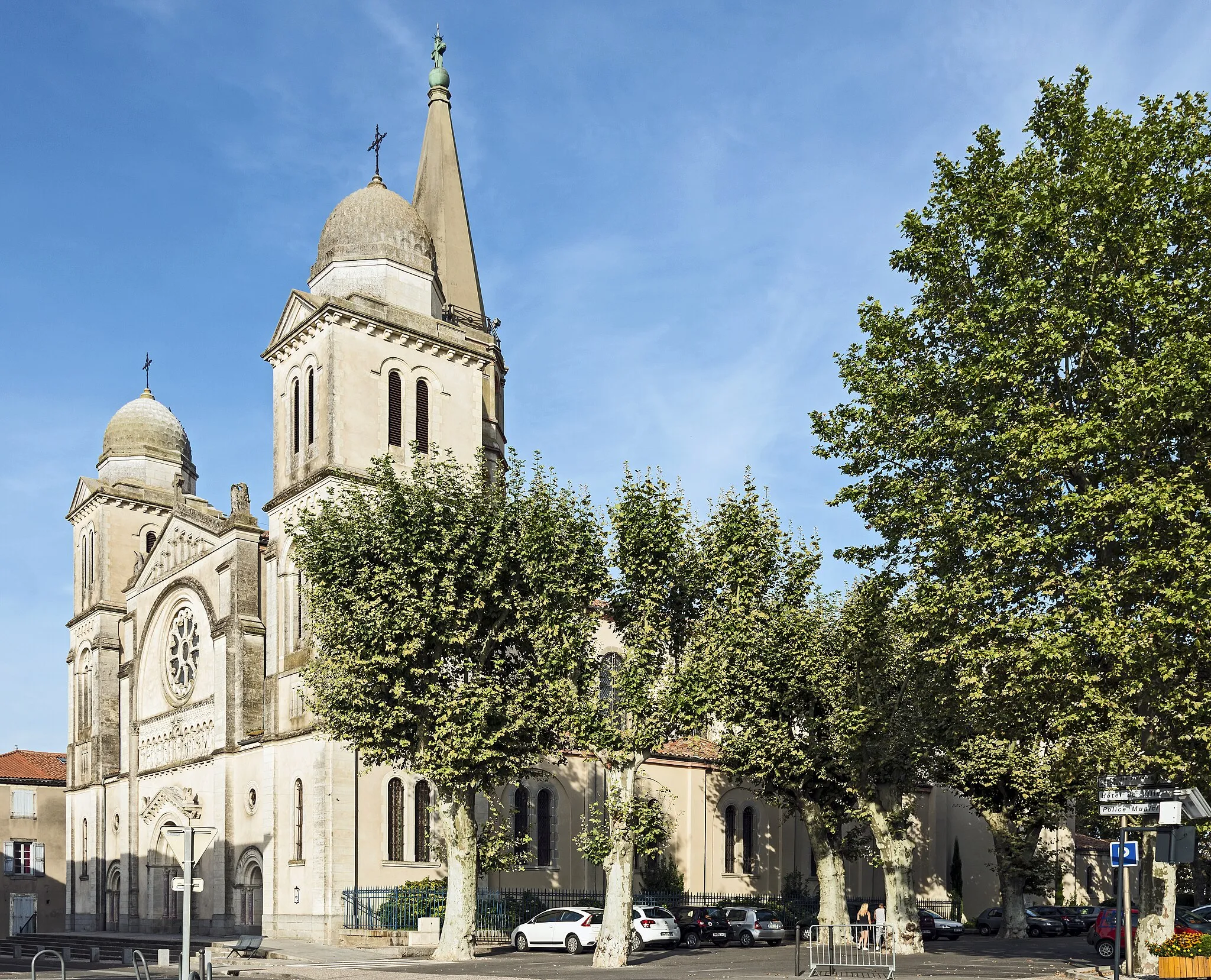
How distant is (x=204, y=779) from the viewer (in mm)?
47188

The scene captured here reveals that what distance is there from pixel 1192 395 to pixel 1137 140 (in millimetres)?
5477

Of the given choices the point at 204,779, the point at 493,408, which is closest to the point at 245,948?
the point at 204,779

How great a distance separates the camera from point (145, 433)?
62219mm

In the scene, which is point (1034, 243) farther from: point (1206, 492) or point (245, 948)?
point (245, 948)

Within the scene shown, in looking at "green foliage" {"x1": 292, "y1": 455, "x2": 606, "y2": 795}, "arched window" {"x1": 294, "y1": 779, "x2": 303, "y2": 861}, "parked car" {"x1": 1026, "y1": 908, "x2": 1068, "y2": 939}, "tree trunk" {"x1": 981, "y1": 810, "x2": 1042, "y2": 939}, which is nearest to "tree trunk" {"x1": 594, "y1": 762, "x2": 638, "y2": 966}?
"green foliage" {"x1": 292, "y1": 455, "x2": 606, "y2": 795}

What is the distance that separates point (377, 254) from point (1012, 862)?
32260 mm

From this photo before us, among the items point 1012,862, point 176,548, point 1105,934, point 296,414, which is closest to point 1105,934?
point 1105,934

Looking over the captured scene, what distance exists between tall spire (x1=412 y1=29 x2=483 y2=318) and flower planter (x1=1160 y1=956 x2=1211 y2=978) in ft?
129

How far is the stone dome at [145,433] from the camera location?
62062mm

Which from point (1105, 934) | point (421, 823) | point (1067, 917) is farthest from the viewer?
point (1067, 917)

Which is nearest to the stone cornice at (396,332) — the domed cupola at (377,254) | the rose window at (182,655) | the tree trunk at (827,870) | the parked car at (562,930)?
the domed cupola at (377,254)

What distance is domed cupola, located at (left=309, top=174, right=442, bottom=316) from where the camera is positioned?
46.1 m

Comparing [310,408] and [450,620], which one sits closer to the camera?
[450,620]

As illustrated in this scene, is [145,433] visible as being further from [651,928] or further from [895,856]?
[895,856]
